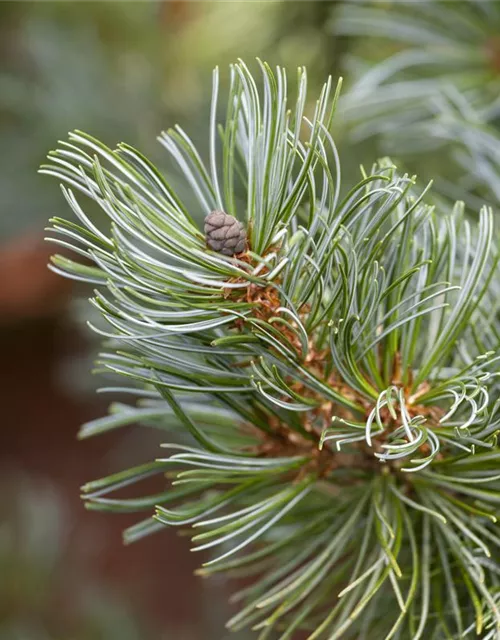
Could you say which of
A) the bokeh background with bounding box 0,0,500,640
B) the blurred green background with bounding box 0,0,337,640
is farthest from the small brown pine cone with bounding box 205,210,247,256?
the blurred green background with bounding box 0,0,337,640

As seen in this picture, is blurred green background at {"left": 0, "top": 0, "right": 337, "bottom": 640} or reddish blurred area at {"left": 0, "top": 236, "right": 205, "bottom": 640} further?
reddish blurred area at {"left": 0, "top": 236, "right": 205, "bottom": 640}

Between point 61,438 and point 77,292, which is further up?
point 77,292

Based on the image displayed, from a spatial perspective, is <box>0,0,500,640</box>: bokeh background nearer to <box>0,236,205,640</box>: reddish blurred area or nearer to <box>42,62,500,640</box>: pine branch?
<box>0,236,205,640</box>: reddish blurred area

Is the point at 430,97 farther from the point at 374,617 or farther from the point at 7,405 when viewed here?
the point at 7,405

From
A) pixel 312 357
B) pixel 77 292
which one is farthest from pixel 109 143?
pixel 312 357

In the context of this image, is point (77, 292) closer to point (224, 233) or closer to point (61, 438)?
point (61, 438)

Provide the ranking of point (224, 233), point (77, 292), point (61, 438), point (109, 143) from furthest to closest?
point (61, 438) → point (77, 292) → point (109, 143) → point (224, 233)

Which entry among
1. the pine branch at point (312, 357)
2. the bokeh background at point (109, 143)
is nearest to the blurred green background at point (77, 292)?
the bokeh background at point (109, 143)

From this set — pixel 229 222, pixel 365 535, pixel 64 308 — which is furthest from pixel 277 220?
pixel 64 308
